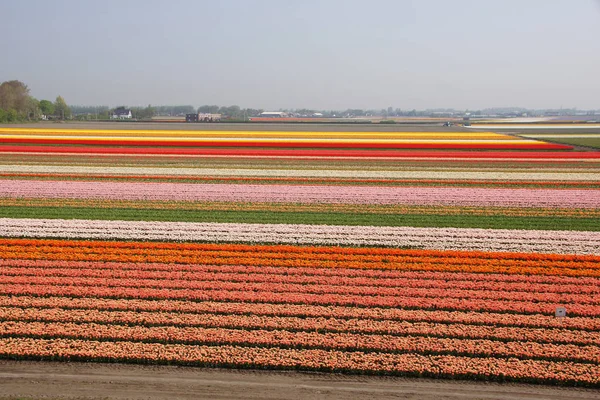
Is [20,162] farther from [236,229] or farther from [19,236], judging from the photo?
[236,229]

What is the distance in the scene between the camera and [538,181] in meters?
29.1

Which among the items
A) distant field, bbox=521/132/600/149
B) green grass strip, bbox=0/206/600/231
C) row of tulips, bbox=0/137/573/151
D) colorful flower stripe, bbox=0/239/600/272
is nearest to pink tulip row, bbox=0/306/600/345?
colorful flower stripe, bbox=0/239/600/272

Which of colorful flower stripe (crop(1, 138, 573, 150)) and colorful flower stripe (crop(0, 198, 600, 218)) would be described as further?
colorful flower stripe (crop(1, 138, 573, 150))

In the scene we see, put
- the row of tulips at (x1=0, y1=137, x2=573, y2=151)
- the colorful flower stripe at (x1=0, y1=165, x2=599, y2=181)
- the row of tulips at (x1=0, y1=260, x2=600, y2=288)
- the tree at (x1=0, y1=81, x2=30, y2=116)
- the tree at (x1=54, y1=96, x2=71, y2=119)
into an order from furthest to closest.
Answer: the tree at (x1=54, y1=96, x2=71, y2=119) → the tree at (x1=0, y1=81, x2=30, y2=116) → the row of tulips at (x1=0, y1=137, x2=573, y2=151) → the colorful flower stripe at (x1=0, y1=165, x2=599, y2=181) → the row of tulips at (x1=0, y1=260, x2=600, y2=288)

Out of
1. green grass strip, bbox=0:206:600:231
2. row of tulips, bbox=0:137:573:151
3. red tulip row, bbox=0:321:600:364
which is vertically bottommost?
red tulip row, bbox=0:321:600:364

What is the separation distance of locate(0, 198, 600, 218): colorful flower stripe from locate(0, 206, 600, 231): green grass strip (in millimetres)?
539

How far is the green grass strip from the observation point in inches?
763

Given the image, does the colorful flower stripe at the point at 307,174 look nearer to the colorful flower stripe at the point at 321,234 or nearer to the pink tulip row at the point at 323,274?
the colorful flower stripe at the point at 321,234

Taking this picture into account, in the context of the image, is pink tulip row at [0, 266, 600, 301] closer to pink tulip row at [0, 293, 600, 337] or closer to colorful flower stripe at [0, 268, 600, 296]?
colorful flower stripe at [0, 268, 600, 296]

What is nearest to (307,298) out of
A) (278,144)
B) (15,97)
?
(278,144)

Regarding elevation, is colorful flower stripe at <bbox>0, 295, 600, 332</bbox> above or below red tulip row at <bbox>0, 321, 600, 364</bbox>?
above

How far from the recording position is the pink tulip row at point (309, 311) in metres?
11.2

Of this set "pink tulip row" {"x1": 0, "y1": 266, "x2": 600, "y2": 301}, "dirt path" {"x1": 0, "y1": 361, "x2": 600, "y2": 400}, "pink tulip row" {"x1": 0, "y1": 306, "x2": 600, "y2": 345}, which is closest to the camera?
"dirt path" {"x1": 0, "y1": 361, "x2": 600, "y2": 400}

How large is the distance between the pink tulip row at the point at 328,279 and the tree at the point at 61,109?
132 metres
